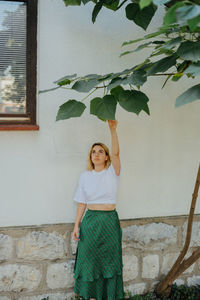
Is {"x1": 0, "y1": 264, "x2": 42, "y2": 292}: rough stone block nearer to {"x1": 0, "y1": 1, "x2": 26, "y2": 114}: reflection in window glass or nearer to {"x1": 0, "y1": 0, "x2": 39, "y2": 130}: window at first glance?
{"x1": 0, "y1": 0, "x2": 39, "y2": 130}: window

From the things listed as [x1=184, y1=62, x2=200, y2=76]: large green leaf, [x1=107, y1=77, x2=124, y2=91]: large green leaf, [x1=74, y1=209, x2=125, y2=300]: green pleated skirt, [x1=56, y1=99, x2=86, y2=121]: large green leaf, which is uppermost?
[x1=107, y1=77, x2=124, y2=91]: large green leaf

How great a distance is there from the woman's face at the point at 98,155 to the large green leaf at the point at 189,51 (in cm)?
112

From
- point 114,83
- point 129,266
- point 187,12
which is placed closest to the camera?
point 187,12

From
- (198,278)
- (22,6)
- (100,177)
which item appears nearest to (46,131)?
(100,177)

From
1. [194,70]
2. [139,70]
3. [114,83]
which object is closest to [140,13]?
[139,70]

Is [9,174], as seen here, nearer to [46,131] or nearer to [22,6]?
[46,131]

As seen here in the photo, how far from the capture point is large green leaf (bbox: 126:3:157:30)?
1.98m

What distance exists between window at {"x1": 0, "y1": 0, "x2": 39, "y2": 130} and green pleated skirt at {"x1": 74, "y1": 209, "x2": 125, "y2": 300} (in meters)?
0.89

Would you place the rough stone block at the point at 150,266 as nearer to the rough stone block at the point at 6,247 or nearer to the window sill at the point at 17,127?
the rough stone block at the point at 6,247

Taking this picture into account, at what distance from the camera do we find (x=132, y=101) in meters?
1.80

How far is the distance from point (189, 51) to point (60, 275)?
208 cm

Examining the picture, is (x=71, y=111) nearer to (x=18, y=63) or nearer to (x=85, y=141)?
(x=85, y=141)

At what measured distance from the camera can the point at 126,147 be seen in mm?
2789

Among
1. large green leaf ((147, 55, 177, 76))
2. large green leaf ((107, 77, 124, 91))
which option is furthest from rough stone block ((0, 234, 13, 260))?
large green leaf ((147, 55, 177, 76))
